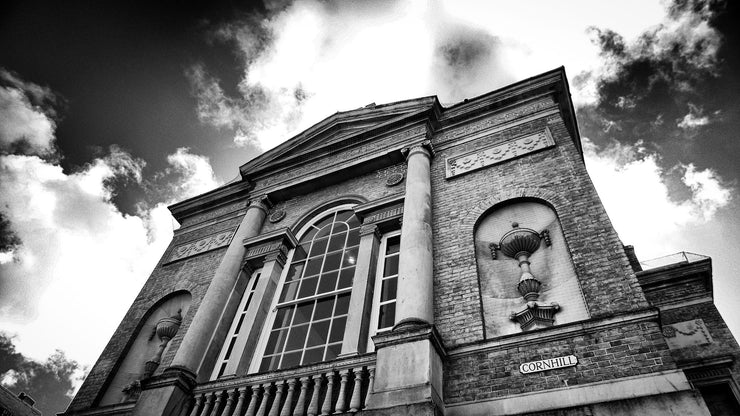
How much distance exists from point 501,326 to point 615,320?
1.63 metres

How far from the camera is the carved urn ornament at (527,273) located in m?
6.66

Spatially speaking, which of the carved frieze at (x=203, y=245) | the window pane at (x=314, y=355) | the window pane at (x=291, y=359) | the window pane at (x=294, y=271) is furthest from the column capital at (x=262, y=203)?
the window pane at (x=314, y=355)

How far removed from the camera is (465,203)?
9.05 metres

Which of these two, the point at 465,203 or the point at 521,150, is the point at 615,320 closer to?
the point at 465,203

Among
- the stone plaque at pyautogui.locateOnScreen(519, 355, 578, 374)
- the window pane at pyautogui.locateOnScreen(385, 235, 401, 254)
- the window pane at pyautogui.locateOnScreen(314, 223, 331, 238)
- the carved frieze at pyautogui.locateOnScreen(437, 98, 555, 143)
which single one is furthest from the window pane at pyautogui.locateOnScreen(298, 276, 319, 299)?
the stone plaque at pyautogui.locateOnScreen(519, 355, 578, 374)

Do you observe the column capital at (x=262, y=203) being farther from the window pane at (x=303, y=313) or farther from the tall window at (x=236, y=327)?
the window pane at (x=303, y=313)

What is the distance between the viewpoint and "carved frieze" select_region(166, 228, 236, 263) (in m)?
12.6

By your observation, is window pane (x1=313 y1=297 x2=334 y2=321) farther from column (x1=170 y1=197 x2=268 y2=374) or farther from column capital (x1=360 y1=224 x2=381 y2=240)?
column (x1=170 y1=197 x2=268 y2=374)

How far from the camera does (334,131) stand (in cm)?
1338

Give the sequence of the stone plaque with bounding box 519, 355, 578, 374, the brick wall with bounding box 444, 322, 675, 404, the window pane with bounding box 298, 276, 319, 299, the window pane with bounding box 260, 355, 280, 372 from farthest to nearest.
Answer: the window pane with bounding box 298, 276, 319, 299 < the window pane with bounding box 260, 355, 280, 372 < the stone plaque with bounding box 519, 355, 578, 374 < the brick wall with bounding box 444, 322, 675, 404

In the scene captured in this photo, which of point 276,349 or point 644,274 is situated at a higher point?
point 644,274

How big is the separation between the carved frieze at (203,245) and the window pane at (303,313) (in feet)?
13.3

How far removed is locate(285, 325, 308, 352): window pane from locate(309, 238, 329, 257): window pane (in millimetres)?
1977

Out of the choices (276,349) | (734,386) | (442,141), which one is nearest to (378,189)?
(442,141)
